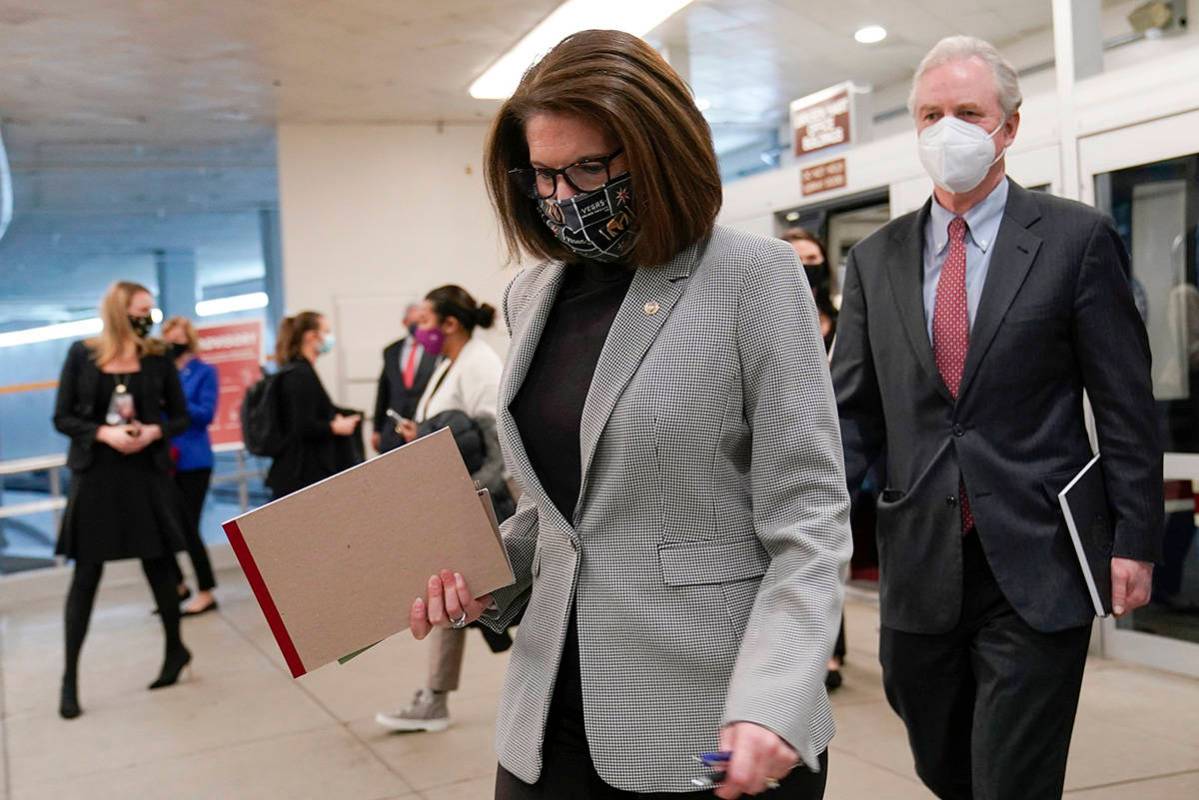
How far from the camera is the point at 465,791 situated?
13.8 feet

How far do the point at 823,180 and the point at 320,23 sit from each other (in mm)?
3209

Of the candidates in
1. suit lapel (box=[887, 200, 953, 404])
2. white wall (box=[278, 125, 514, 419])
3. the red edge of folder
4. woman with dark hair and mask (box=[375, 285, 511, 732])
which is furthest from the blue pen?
white wall (box=[278, 125, 514, 419])

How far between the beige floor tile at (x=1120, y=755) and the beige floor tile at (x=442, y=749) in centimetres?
Answer: 204

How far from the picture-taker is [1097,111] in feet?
17.3

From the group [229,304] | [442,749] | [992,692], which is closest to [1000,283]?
[992,692]

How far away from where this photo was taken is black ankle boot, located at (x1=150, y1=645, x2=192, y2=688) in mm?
6078

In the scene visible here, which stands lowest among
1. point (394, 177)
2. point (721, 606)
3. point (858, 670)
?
point (858, 670)

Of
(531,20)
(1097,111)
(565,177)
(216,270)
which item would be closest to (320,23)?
(531,20)

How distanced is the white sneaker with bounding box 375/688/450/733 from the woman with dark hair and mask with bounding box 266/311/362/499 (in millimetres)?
2585

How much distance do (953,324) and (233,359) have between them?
9.06 metres

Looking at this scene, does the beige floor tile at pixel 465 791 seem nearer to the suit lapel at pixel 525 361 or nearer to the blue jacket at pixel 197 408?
the suit lapel at pixel 525 361

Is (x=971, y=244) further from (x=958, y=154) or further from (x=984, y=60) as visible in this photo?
(x=984, y=60)

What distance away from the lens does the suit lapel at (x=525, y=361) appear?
1662mm

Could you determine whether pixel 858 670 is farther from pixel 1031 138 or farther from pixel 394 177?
pixel 394 177
